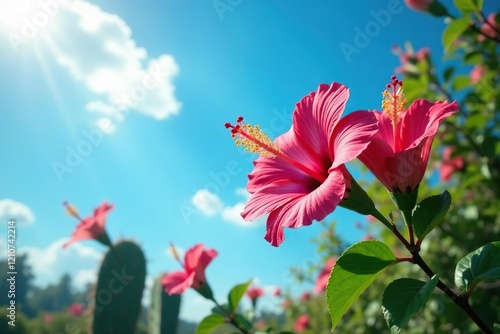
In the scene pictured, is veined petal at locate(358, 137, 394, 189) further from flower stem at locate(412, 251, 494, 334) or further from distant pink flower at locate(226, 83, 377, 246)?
flower stem at locate(412, 251, 494, 334)

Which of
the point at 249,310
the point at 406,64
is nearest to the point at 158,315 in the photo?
the point at 249,310

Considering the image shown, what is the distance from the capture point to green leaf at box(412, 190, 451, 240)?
945 mm

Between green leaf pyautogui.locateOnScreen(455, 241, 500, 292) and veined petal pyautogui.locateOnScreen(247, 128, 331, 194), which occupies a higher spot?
veined petal pyautogui.locateOnScreen(247, 128, 331, 194)

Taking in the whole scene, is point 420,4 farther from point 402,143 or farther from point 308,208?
point 308,208

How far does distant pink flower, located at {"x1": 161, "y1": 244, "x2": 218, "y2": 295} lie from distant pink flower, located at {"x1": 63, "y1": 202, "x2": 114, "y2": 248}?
1.16 meters

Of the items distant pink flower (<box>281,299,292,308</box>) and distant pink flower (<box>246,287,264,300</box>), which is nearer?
distant pink flower (<box>246,287,264,300</box>)

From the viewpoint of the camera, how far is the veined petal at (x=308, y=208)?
Result: 0.86 meters

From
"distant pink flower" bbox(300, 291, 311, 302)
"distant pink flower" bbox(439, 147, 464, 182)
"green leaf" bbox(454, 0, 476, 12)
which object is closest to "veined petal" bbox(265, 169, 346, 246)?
"green leaf" bbox(454, 0, 476, 12)

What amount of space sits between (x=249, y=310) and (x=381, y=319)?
181 centimetres

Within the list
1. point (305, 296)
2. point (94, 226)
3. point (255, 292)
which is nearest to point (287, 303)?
point (305, 296)

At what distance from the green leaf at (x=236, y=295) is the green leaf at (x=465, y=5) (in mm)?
2133

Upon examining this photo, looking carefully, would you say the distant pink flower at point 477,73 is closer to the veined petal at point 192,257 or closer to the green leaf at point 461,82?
the green leaf at point 461,82

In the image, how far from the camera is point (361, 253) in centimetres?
98

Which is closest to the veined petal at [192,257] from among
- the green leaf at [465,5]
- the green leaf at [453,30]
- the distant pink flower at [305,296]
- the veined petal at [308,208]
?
the veined petal at [308,208]
